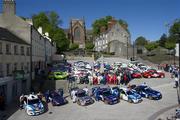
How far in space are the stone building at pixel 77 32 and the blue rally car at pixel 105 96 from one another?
9754cm

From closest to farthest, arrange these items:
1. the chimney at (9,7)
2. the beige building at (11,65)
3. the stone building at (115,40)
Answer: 1. the beige building at (11,65)
2. the chimney at (9,7)
3. the stone building at (115,40)

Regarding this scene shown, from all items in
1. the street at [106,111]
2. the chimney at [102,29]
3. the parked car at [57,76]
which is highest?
the chimney at [102,29]

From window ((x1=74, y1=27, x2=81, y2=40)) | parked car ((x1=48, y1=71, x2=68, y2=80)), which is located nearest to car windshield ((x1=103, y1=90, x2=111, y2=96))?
parked car ((x1=48, y1=71, x2=68, y2=80))

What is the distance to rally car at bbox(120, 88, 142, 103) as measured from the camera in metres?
35.7

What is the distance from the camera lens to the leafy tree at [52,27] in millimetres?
101375

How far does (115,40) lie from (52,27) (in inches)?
922

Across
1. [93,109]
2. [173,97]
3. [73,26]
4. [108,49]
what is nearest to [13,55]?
[93,109]

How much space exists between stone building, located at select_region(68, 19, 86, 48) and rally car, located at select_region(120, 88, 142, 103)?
9795 cm

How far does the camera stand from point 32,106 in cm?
3195

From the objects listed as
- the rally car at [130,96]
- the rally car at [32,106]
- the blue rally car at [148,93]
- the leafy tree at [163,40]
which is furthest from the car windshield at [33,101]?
the leafy tree at [163,40]

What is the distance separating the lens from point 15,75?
40281mm

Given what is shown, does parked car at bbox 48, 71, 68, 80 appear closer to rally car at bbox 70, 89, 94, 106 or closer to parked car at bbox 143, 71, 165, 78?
parked car at bbox 143, 71, 165, 78

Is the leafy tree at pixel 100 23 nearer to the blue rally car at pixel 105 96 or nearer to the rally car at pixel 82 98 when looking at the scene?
the blue rally car at pixel 105 96

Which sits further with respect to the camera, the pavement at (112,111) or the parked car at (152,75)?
the parked car at (152,75)
